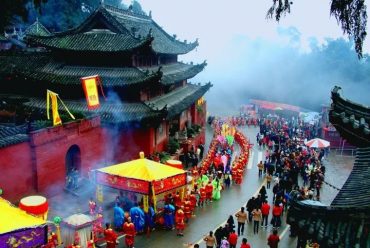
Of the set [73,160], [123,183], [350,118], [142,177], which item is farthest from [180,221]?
[350,118]

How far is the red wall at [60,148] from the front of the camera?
719 inches

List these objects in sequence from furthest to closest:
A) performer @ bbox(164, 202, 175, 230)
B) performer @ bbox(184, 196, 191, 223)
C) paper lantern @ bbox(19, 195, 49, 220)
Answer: performer @ bbox(184, 196, 191, 223) → performer @ bbox(164, 202, 175, 230) → paper lantern @ bbox(19, 195, 49, 220)

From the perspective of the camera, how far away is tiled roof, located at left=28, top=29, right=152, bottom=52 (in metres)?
25.1

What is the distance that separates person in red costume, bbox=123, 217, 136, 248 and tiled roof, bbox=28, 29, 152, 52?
1279 cm

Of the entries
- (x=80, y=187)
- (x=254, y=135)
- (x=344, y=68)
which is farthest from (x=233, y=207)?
(x=344, y=68)

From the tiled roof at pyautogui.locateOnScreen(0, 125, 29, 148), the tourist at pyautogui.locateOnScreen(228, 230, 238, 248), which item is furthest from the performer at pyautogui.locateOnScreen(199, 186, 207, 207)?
the tiled roof at pyautogui.locateOnScreen(0, 125, 29, 148)

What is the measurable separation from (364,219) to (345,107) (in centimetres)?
200

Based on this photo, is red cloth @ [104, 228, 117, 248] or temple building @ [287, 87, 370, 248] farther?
red cloth @ [104, 228, 117, 248]

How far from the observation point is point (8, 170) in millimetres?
16656

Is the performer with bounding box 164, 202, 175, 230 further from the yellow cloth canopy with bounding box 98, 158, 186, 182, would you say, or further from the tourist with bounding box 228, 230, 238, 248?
the tourist with bounding box 228, 230, 238, 248

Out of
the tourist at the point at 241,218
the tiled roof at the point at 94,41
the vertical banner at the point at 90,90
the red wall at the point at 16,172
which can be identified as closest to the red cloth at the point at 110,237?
the tourist at the point at 241,218

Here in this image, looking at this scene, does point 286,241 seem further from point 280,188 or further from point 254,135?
point 254,135

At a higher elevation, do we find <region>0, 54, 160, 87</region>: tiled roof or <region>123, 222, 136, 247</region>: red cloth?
<region>0, 54, 160, 87</region>: tiled roof

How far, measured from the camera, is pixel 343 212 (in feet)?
19.5
